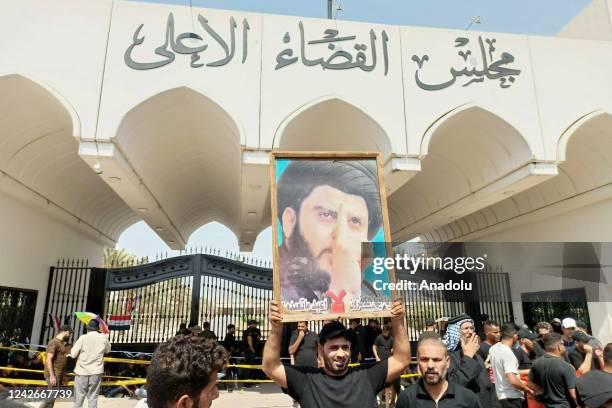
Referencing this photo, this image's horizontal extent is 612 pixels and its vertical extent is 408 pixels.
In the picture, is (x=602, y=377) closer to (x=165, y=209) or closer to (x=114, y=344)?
(x=114, y=344)

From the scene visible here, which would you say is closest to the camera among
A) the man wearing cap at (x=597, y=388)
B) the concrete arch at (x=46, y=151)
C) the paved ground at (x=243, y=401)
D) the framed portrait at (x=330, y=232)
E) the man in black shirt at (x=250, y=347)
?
the framed portrait at (x=330, y=232)

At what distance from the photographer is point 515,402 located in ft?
14.4

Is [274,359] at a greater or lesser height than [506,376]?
greater

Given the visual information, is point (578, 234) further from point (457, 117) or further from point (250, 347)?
point (250, 347)

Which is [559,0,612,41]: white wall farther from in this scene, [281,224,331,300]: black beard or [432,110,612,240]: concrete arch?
[281,224,331,300]: black beard

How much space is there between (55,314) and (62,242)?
201 centimetres

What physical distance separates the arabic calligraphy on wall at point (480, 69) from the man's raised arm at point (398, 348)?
19.8 ft

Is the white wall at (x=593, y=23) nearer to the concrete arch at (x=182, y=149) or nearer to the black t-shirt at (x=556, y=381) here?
the black t-shirt at (x=556, y=381)

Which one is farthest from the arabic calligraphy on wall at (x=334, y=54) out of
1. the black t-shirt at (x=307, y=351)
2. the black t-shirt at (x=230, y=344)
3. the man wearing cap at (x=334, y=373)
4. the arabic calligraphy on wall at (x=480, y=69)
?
the black t-shirt at (x=230, y=344)

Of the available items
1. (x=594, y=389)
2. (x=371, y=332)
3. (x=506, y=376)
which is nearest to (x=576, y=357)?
(x=506, y=376)

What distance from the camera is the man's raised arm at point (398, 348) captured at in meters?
2.49

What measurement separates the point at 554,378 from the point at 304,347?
3.06 m

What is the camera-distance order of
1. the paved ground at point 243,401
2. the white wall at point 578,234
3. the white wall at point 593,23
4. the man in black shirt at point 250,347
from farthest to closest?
1. the man in black shirt at point 250,347
2. the white wall at point 593,23
3. the white wall at point 578,234
4. the paved ground at point 243,401

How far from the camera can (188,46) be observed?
285 inches
